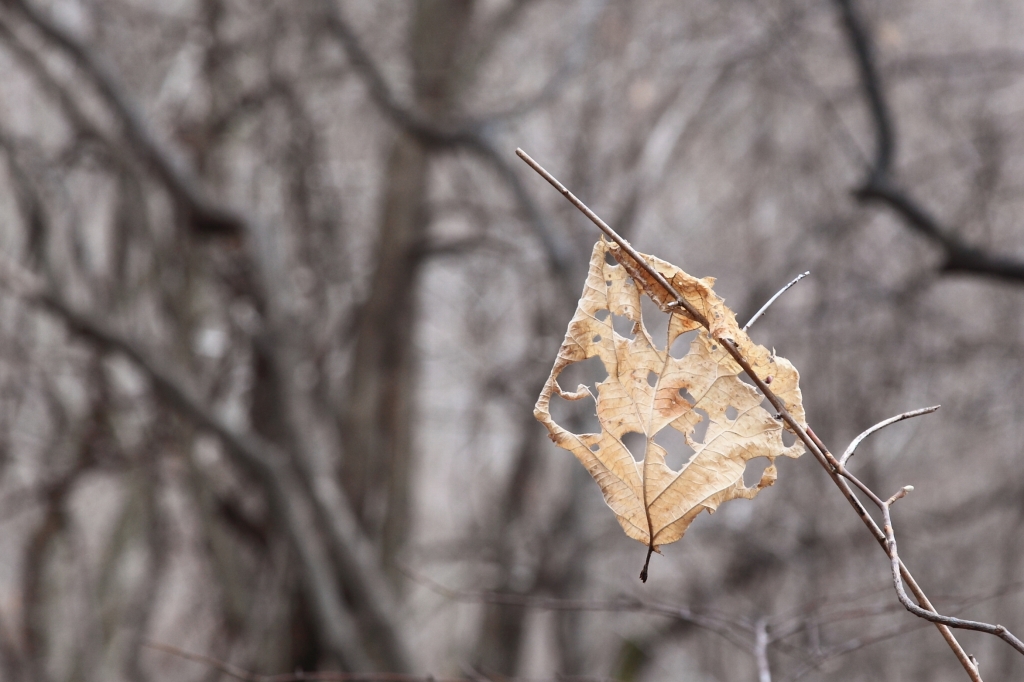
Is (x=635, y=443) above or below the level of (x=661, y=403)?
above

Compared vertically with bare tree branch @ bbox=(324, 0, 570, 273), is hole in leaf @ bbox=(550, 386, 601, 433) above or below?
below

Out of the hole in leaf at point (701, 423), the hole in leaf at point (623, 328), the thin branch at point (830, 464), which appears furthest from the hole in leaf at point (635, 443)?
the thin branch at point (830, 464)

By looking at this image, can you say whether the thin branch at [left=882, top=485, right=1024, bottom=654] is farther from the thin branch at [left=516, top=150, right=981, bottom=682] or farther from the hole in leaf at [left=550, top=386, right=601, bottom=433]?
the hole in leaf at [left=550, top=386, right=601, bottom=433]

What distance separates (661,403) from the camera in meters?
0.99

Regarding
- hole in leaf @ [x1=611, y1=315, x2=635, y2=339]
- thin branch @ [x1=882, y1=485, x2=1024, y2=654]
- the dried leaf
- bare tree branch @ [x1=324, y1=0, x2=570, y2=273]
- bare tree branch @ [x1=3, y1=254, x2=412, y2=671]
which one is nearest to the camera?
thin branch @ [x1=882, y1=485, x2=1024, y2=654]

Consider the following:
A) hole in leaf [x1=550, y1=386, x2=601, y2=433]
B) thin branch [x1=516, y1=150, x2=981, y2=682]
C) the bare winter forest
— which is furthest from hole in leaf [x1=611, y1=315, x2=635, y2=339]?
hole in leaf [x1=550, y1=386, x2=601, y2=433]

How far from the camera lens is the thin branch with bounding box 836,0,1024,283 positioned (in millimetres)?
2980

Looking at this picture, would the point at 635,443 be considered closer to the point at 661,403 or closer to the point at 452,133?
the point at 452,133

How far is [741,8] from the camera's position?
5.86 m

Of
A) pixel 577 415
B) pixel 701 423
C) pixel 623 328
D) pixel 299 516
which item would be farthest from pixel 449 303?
pixel 623 328

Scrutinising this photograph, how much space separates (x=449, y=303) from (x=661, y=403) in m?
6.16

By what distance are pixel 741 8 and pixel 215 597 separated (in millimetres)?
5090

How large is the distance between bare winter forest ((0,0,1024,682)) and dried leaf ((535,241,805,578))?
2646 mm

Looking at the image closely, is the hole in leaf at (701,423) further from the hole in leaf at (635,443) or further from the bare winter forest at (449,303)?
the hole in leaf at (635,443)
